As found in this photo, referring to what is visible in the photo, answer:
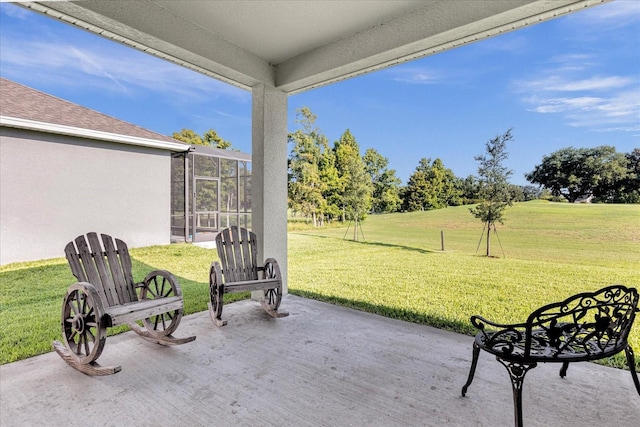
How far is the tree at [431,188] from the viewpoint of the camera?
508 cm

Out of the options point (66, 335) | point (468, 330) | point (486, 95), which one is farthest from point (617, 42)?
point (66, 335)

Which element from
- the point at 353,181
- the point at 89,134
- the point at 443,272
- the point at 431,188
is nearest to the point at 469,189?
the point at 431,188

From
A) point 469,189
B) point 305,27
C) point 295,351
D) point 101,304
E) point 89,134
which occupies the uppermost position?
point 305,27

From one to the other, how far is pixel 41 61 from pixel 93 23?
3.07 metres

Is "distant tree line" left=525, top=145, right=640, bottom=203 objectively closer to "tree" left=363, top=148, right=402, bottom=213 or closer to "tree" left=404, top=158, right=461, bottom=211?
"tree" left=404, top=158, right=461, bottom=211

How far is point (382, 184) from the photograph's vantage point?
19.0 feet

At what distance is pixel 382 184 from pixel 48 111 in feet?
18.3

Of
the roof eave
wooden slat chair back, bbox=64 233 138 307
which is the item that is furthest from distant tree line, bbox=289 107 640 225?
wooden slat chair back, bbox=64 233 138 307

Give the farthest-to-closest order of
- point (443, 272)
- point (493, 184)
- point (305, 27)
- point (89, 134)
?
point (89, 134) → point (443, 272) → point (493, 184) → point (305, 27)

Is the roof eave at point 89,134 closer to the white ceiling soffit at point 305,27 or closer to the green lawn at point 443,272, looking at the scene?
the green lawn at point 443,272

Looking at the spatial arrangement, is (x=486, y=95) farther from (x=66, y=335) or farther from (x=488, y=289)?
(x=66, y=335)

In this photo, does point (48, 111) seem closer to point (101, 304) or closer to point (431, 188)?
point (101, 304)

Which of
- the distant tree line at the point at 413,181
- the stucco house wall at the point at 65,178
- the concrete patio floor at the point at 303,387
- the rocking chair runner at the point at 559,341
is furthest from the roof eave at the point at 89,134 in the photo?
the rocking chair runner at the point at 559,341

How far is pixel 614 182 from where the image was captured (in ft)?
12.2
